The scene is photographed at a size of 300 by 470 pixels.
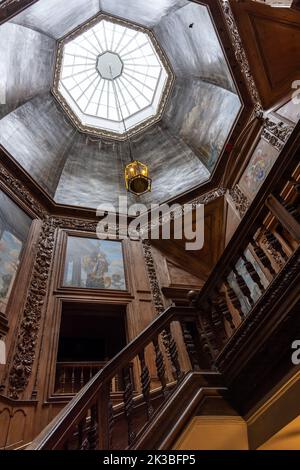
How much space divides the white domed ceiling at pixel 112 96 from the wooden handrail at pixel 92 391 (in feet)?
23.4

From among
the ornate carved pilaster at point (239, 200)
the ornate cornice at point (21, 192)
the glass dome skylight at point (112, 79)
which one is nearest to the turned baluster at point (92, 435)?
the ornate carved pilaster at point (239, 200)

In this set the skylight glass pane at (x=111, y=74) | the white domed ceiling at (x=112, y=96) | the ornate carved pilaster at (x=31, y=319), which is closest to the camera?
the ornate carved pilaster at (x=31, y=319)

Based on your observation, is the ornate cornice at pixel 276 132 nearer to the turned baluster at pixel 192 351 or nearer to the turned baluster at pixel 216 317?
the turned baluster at pixel 216 317

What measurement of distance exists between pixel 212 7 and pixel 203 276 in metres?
6.91

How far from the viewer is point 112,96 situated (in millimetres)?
13203

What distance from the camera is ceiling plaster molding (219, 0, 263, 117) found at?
24.4ft

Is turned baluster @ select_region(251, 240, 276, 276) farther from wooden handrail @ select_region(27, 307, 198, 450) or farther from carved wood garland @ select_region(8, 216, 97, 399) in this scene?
carved wood garland @ select_region(8, 216, 97, 399)

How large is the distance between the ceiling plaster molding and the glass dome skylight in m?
4.04

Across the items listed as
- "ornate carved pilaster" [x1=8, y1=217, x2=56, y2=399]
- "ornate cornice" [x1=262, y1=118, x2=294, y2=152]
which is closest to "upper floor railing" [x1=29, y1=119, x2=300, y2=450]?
"ornate carved pilaster" [x1=8, y1=217, x2=56, y2=399]

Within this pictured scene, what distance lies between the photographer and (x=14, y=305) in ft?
21.1

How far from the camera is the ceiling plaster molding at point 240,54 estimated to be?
7445 millimetres

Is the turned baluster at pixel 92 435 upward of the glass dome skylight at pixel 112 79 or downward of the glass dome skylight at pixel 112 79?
downward

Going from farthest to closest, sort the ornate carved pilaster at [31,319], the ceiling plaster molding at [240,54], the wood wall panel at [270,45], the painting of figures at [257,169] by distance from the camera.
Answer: the painting of figures at [257,169], the ceiling plaster molding at [240,54], the wood wall panel at [270,45], the ornate carved pilaster at [31,319]

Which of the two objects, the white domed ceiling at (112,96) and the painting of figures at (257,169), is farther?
the white domed ceiling at (112,96)
